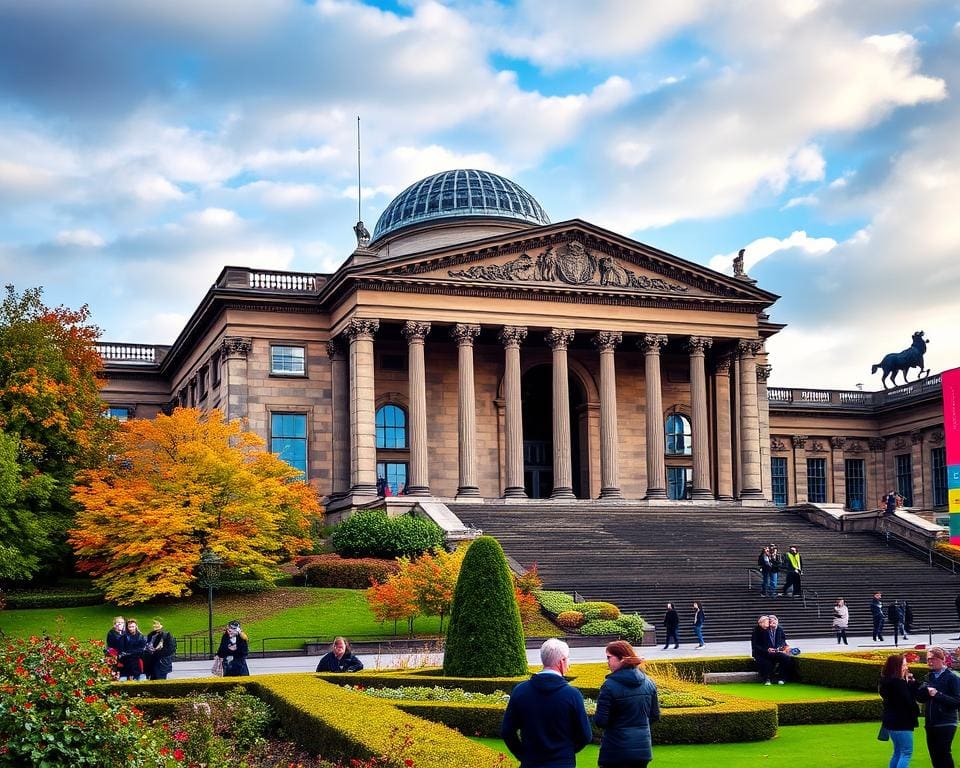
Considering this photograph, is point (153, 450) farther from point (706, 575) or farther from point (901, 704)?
point (901, 704)

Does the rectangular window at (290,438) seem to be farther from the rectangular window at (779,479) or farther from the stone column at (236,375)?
the rectangular window at (779,479)

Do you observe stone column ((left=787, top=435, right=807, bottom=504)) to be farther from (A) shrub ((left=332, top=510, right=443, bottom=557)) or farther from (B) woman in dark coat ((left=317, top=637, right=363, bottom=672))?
(B) woman in dark coat ((left=317, top=637, right=363, bottom=672))

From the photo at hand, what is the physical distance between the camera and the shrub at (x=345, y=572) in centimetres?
4812

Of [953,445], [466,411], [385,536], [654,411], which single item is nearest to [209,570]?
[385,536]

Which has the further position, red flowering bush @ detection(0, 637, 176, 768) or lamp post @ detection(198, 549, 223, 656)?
lamp post @ detection(198, 549, 223, 656)

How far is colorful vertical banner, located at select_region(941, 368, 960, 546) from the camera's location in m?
36.0

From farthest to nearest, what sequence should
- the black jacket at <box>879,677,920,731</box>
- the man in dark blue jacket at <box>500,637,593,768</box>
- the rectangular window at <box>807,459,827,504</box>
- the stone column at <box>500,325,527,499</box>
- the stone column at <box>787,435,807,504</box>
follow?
the rectangular window at <box>807,459,827,504</box>, the stone column at <box>787,435,807,504</box>, the stone column at <box>500,325,527,499</box>, the black jacket at <box>879,677,920,731</box>, the man in dark blue jacket at <box>500,637,593,768</box>

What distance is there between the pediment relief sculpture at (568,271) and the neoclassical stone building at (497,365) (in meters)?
0.10

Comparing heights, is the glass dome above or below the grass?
above

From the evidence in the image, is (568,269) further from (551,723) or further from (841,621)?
(551,723)

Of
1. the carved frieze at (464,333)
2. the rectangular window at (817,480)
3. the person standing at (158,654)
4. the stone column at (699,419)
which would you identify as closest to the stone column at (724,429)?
the stone column at (699,419)

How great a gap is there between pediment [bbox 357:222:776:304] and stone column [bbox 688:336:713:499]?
2629 millimetres

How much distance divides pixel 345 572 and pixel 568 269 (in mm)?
22470


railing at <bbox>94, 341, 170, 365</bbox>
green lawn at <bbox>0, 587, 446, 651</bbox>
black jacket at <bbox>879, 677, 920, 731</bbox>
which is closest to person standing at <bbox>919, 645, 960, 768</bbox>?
black jacket at <bbox>879, 677, 920, 731</bbox>
